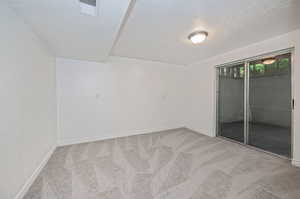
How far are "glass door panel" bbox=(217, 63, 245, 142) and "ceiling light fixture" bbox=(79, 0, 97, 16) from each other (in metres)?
3.30

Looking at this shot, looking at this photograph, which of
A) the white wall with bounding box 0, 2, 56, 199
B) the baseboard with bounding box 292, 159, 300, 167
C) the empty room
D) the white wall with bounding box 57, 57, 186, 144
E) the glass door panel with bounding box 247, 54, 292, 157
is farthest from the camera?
the white wall with bounding box 57, 57, 186, 144

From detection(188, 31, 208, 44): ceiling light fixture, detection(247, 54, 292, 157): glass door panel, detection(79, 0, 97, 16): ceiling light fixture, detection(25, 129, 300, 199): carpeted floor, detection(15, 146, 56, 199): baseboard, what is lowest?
detection(25, 129, 300, 199): carpeted floor

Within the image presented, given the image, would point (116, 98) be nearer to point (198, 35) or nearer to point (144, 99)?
point (144, 99)

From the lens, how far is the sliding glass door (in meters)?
2.38

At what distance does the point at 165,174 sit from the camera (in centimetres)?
186

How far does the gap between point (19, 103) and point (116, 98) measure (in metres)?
2.16

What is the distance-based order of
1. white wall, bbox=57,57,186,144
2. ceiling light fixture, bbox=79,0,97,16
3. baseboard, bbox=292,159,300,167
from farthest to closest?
white wall, bbox=57,57,186,144 < baseboard, bbox=292,159,300,167 < ceiling light fixture, bbox=79,0,97,16

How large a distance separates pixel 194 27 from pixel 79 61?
2.80 m

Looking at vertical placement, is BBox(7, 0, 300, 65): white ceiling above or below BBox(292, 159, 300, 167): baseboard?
above

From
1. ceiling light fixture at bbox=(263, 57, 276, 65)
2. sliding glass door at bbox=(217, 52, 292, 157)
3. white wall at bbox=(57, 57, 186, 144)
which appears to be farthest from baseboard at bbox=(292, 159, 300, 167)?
white wall at bbox=(57, 57, 186, 144)

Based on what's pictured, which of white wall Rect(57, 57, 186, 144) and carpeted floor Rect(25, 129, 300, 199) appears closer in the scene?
carpeted floor Rect(25, 129, 300, 199)

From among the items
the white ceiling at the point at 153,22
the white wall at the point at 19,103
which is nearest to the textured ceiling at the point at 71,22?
the white ceiling at the point at 153,22

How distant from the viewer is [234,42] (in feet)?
8.52

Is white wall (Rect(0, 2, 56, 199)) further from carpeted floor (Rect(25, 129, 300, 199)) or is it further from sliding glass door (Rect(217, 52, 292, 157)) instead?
sliding glass door (Rect(217, 52, 292, 157))
